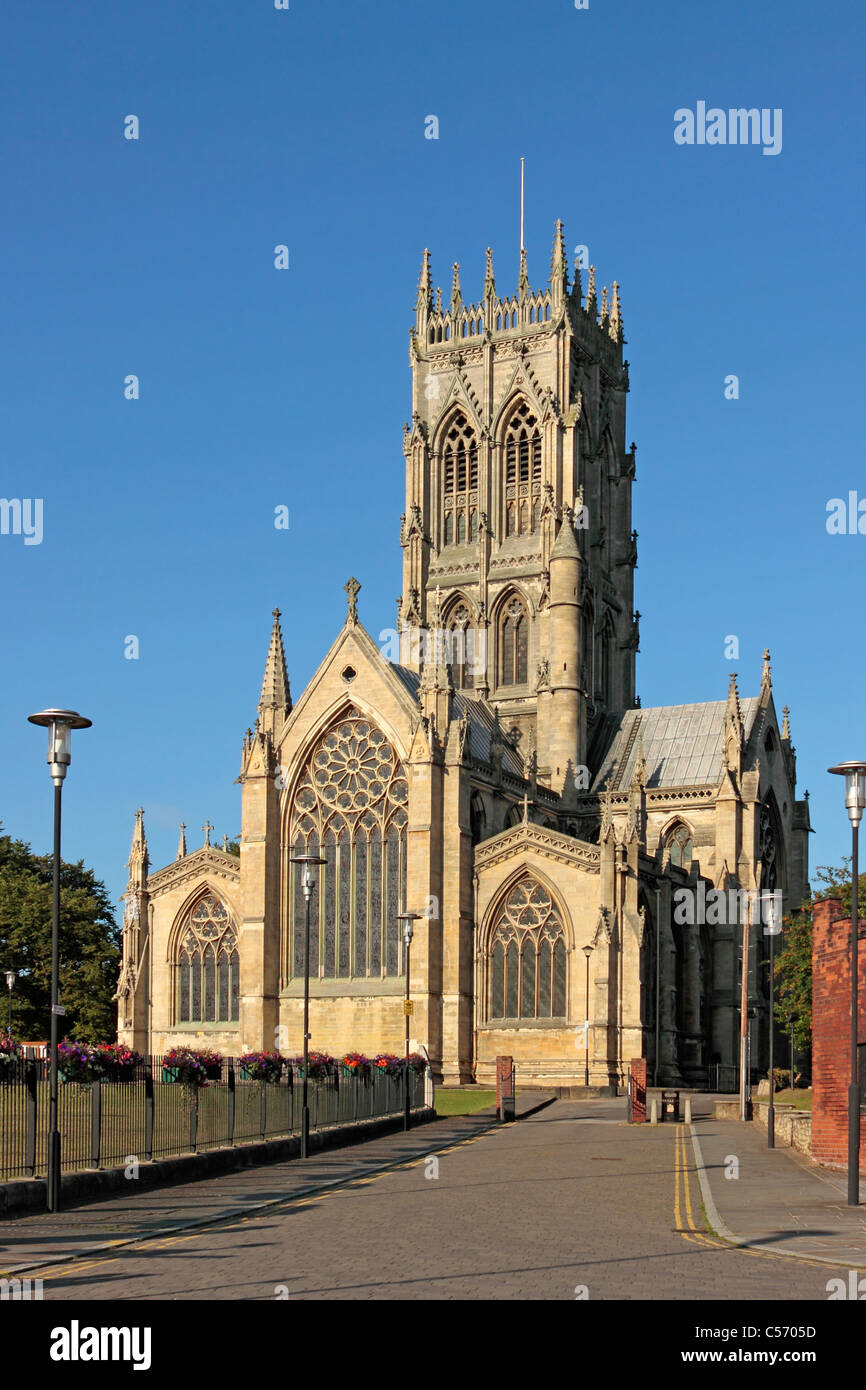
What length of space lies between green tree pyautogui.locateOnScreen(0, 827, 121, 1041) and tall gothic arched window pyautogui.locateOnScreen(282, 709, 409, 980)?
53.0ft

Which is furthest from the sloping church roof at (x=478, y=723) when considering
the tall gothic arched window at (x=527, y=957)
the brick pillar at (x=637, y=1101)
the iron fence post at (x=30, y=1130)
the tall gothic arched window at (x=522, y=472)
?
the iron fence post at (x=30, y=1130)

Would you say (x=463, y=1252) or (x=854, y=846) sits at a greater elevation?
(x=854, y=846)

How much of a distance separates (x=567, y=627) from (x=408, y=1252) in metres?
56.7

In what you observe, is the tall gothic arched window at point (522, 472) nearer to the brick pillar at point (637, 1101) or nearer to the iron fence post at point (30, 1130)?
the brick pillar at point (637, 1101)

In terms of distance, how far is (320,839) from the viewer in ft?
202

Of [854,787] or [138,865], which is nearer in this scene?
[854,787]

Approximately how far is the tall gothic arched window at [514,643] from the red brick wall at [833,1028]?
45.0 m

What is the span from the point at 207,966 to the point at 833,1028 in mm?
40100

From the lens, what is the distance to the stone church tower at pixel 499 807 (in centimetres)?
5747

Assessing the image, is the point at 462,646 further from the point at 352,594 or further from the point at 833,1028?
the point at 833,1028

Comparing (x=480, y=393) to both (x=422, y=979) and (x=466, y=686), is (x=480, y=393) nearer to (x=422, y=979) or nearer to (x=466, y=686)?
(x=466, y=686)

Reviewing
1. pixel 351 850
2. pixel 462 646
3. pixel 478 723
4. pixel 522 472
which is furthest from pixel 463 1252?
pixel 522 472

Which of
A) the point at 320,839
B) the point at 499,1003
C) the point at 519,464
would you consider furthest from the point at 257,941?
the point at 519,464

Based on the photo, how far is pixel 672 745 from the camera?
72250 mm
